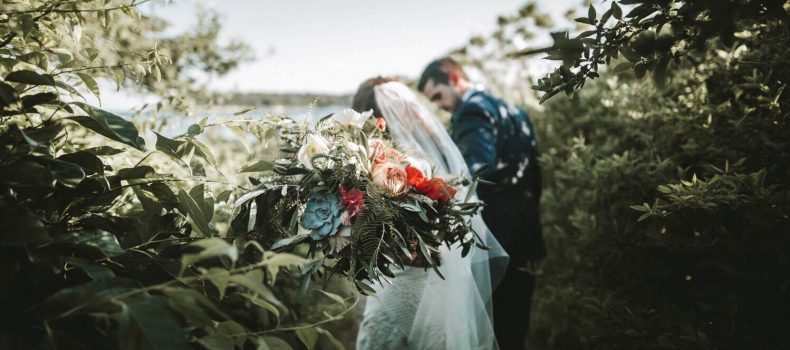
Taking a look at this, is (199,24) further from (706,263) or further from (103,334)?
(706,263)

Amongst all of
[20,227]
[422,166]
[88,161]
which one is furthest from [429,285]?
[20,227]

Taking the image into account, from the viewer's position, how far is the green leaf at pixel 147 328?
657 millimetres

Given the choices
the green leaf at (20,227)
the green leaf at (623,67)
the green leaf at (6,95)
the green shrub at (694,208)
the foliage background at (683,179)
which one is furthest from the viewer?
the green shrub at (694,208)

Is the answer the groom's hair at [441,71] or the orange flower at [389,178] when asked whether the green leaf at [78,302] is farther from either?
the groom's hair at [441,71]

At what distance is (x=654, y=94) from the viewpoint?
7.89ft

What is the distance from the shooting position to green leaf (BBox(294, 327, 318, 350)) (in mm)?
927

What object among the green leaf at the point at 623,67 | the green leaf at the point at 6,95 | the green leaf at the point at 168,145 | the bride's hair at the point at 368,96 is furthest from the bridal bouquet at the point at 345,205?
the bride's hair at the point at 368,96

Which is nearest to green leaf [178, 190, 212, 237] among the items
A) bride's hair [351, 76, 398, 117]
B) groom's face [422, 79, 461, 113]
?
bride's hair [351, 76, 398, 117]

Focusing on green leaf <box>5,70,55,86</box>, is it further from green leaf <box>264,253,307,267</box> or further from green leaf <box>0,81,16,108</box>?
green leaf <box>264,253,307,267</box>

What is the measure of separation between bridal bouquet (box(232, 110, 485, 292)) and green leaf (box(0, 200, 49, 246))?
0.50 meters

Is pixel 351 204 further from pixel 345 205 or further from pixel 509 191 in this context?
pixel 509 191

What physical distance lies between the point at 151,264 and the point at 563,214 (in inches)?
121

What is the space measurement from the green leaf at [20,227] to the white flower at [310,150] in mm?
713

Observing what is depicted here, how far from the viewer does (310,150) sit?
1401mm
